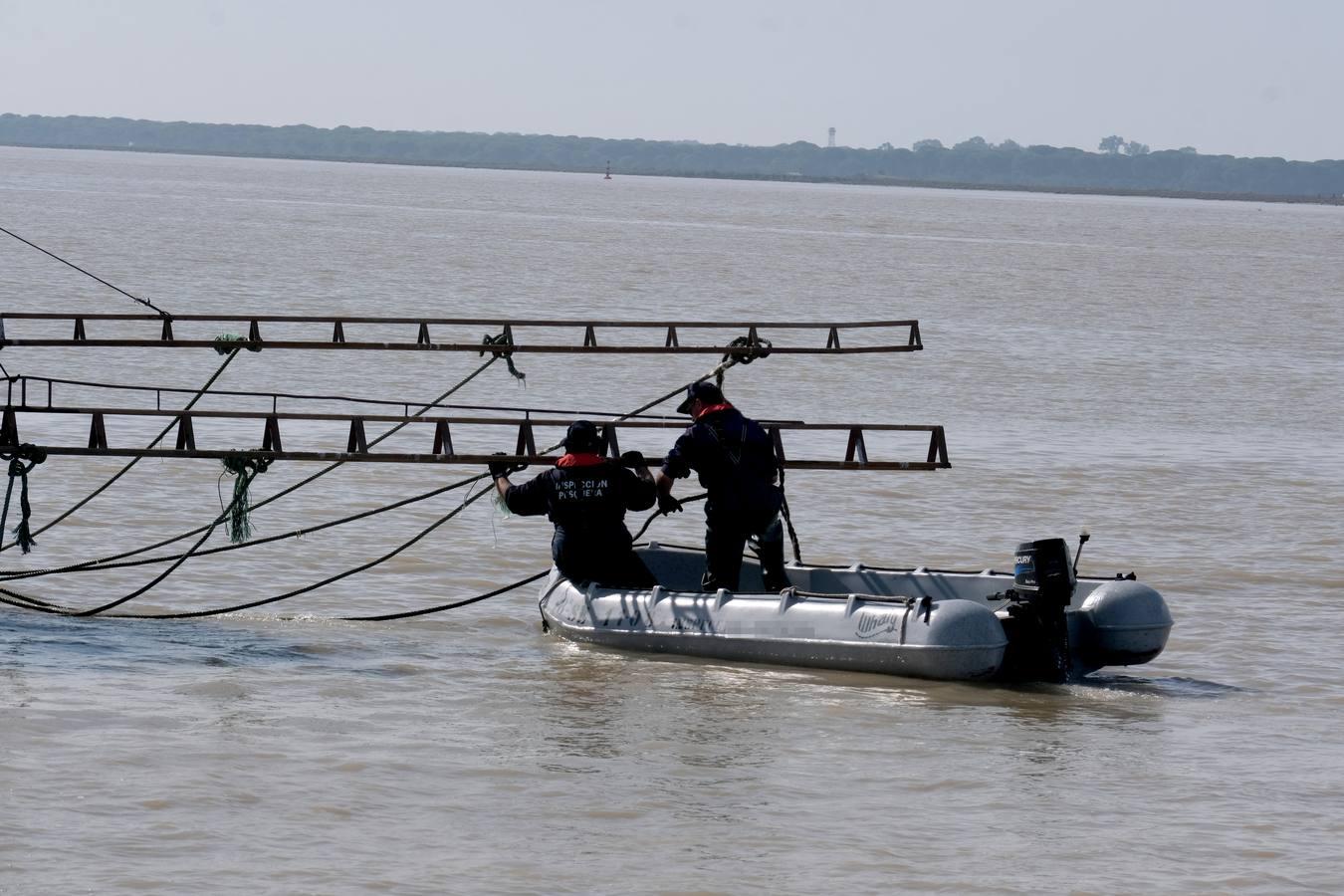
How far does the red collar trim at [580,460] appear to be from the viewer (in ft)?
42.3

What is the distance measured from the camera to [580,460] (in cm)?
1292

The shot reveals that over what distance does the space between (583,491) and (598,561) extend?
0.89 meters

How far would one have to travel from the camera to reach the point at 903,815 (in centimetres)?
966

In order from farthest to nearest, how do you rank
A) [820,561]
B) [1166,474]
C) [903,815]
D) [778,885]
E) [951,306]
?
[951,306], [1166,474], [820,561], [903,815], [778,885]

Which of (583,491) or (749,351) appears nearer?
(583,491)

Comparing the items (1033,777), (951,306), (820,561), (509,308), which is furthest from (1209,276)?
(1033,777)

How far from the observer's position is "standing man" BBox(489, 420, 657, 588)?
1291 centimetres

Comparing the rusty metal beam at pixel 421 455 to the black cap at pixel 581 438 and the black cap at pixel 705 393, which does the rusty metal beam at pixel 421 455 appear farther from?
the black cap at pixel 705 393

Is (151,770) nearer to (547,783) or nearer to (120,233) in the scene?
(547,783)

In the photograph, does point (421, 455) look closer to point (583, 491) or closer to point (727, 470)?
point (583, 491)

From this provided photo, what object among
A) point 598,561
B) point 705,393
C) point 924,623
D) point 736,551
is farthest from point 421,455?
point 924,623

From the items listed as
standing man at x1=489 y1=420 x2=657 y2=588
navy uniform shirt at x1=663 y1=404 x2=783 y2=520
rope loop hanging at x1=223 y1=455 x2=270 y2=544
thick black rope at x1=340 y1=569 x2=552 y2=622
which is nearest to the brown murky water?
thick black rope at x1=340 y1=569 x2=552 y2=622

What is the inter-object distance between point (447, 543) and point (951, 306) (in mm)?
36798

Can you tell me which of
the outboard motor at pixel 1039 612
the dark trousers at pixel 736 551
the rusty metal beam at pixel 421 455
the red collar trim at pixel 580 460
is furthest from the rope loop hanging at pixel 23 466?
the outboard motor at pixel 1039 612
